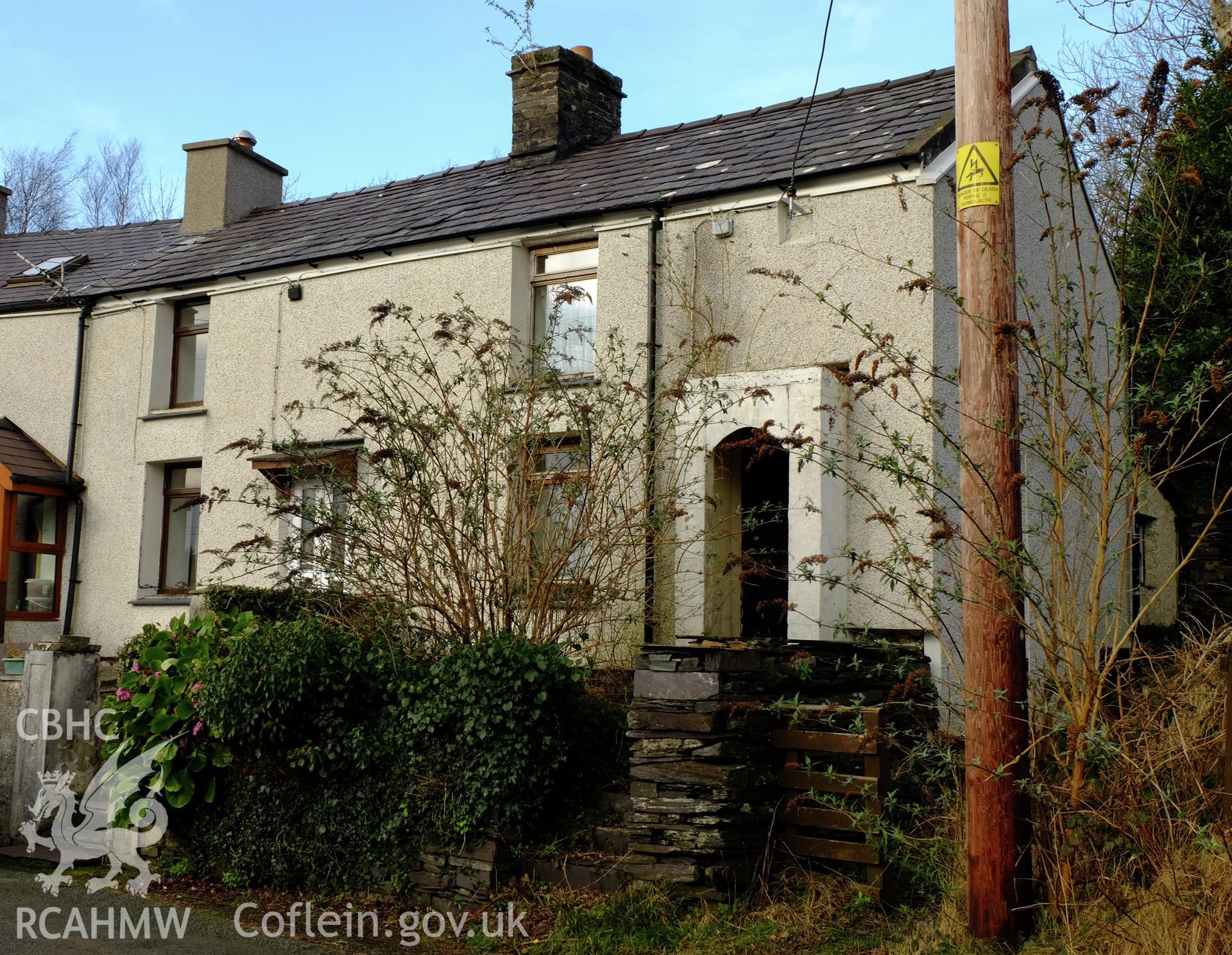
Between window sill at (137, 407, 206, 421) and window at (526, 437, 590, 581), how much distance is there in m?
6.23

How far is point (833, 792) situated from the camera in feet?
23.2

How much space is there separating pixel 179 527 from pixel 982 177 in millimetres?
11889

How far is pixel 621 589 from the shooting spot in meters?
9.51

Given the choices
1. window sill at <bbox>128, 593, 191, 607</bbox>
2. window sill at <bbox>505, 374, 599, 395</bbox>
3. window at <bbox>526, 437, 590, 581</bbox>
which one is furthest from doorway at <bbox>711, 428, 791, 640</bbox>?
window sill at <bbox>128, 593, 191, 607</bbox>

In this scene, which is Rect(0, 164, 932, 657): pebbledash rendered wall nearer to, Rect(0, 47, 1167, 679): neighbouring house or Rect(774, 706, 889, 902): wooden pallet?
Rect(0, 47, 1167, 679): neighbouring house

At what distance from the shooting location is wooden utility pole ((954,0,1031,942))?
5.32m

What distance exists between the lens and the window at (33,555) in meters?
14.9

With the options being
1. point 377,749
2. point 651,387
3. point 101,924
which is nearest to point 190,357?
point 651,387

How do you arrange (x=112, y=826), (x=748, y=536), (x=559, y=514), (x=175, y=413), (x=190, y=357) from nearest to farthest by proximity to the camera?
(x=112, y=826)
(x=559, y=514)
(x=748, y=536)
(x=175, y=413)
(x=190, y=357)

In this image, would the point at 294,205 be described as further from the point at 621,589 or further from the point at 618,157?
the point at 621,589

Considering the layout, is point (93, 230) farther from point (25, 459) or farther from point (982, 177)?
point (982, 177)

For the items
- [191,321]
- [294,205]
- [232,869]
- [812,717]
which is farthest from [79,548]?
[812,717]

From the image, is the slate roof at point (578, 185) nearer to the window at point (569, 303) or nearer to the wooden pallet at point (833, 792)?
the window at point (569, 303)

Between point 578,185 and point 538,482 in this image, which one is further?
point 578,185
